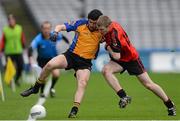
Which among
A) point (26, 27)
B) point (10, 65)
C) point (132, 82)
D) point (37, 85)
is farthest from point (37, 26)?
point (37, 85)

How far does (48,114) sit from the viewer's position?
14242 mm

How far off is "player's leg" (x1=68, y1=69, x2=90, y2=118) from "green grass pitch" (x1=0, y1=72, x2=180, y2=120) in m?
0.15

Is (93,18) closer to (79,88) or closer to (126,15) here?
(79,88)

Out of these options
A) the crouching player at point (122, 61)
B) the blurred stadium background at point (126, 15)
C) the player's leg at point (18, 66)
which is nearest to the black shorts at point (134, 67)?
the crouching player at point (122, 61)

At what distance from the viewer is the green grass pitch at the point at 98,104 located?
13.9m

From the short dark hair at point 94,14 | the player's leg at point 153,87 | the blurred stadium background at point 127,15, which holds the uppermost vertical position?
the short dark hair at point 94,14

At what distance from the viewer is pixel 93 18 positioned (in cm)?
1378

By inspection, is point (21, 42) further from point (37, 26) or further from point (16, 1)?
point (16, 1)

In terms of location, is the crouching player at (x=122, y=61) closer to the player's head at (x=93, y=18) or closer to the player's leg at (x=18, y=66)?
the player's head at (x=93, y=18)

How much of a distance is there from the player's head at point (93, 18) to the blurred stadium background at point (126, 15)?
19.3 m

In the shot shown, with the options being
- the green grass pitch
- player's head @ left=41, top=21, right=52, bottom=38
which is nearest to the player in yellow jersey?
the green grass pitch

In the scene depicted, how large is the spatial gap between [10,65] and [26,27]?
609 inches

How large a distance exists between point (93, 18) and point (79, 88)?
1324 millimetres

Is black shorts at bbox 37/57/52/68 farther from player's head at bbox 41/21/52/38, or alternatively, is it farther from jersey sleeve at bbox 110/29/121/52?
jersey sleeve at bbox 110/29/121/52
